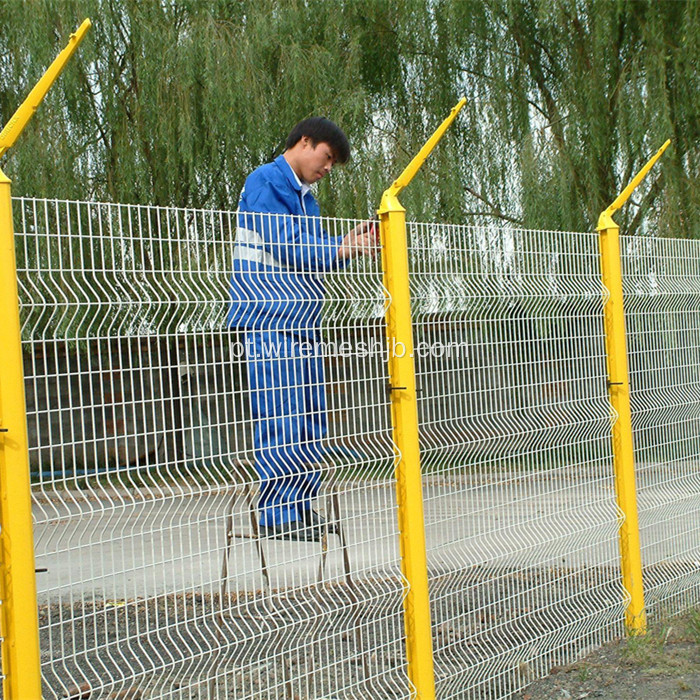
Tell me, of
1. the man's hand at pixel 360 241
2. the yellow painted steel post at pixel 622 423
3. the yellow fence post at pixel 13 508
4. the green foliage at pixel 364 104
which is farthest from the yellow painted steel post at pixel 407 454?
the green foliage at pixel 364 104

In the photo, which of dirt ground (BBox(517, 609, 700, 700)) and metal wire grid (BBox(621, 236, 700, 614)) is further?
metal wire grid (BBox(621, 236, 700, 614))

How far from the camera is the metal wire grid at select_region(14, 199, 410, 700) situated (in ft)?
8.59

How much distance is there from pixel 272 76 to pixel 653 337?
239 inches

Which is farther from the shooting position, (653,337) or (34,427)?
(653,337)

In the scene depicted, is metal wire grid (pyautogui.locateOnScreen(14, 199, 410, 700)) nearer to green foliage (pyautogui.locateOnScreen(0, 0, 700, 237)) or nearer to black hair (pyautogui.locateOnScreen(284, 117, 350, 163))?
black hair (pyautogui.locateOnScreen(284, 117, 350, 163))

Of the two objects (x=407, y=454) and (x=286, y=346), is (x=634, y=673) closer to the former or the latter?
(x=407, y=454)

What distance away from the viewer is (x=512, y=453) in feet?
13.3

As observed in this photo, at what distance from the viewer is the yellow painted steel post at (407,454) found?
342cm

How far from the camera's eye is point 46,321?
268 centimetres

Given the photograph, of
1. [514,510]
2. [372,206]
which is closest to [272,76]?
[372,206]

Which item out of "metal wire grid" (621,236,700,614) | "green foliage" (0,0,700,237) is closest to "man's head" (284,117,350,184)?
"metal wire grid" (621,236,700,614)

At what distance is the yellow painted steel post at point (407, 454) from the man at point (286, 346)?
11 cm

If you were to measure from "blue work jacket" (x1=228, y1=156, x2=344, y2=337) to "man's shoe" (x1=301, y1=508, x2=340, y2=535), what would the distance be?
0.63 meters

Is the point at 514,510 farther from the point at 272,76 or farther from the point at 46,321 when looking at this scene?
the point at 272,76
